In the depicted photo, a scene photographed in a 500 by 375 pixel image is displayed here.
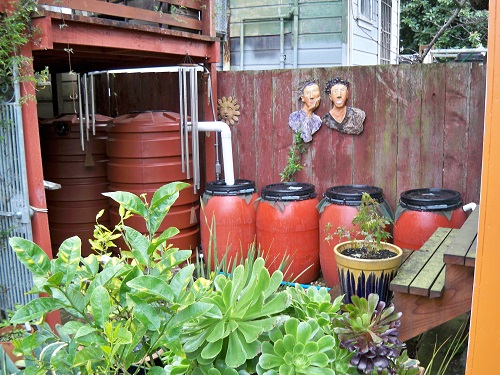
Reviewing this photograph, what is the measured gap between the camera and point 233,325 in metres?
1.01

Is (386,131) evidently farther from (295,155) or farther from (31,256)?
(31,256)

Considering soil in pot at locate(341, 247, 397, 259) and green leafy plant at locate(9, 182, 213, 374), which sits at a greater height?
green leafy plant at locate(9, 182, 213, 374)

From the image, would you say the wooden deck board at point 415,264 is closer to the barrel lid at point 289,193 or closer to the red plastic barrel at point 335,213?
the red plastic barrel at point 335,213

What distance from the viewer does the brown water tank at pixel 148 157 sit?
402cm

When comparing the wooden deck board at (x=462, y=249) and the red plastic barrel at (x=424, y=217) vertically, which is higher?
the wooden deck board at (x=462, y=249)

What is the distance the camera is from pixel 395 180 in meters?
4.00

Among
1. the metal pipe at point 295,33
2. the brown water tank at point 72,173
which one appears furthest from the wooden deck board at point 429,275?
the metal pipe at point 295,33

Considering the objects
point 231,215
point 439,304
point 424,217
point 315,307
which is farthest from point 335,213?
point 315,307

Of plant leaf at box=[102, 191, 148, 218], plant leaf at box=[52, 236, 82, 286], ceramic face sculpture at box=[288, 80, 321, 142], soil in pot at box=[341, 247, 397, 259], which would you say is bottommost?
soil in pot at box=[341, 247, 397, 259]

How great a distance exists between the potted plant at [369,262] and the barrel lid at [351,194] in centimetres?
68

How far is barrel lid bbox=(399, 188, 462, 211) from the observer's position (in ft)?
11.2

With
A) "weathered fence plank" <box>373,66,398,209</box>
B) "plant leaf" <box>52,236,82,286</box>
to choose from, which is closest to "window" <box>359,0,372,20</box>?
"weathered fence plank" <box>373,66,398,209</box>

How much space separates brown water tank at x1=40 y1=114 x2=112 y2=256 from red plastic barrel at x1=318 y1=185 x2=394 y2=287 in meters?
1.94

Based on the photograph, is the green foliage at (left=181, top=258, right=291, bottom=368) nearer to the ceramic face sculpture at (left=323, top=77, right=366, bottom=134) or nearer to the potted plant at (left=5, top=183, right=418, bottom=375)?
the potted plant at (left=5, top=183, right=418, bottom=375)
